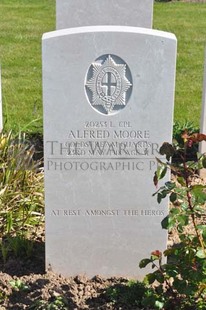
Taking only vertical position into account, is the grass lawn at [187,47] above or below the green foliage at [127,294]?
above

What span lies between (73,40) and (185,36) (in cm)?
809

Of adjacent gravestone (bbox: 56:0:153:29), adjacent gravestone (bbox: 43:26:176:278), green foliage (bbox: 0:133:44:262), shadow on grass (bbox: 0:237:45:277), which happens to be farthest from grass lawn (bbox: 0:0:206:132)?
adjacent gravestone (bbox: 43:26:176:278)

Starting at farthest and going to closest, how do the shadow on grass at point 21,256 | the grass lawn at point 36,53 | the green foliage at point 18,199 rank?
the grass lawn at point 36,53 → the green foliage at point 18,199 → the shadow on grass at point 21,256

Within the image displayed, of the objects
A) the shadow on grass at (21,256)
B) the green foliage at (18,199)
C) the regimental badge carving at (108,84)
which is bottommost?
the shadow on grass at (21,256)

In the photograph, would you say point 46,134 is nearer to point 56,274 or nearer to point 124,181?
point 124,181

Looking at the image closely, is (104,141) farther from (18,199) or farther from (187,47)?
(187,47)

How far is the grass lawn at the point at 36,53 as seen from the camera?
744 cm

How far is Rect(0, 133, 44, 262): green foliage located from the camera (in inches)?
175

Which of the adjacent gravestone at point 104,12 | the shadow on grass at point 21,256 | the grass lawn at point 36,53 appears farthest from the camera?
the grass lawn at point 36,53

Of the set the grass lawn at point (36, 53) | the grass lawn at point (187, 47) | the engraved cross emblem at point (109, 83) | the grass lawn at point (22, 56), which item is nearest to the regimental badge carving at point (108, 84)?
the engraved cross emblem at point (109, 83)

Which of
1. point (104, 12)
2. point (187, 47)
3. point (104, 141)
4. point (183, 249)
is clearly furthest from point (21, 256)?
point (187, 47)

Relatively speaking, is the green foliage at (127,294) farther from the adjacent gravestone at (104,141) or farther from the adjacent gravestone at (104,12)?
the adjacent gravestone at (104,12)

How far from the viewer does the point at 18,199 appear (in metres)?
4.78

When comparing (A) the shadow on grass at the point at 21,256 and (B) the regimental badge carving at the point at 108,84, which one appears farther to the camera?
(A) the shadow on grass at the point at 21,256
